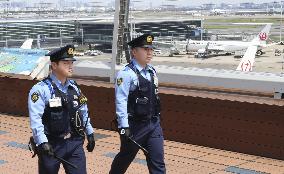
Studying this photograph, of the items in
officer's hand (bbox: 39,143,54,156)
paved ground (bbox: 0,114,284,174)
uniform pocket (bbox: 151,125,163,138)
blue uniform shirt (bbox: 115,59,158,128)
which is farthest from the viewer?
paved ground (bbox: 0,114,284,174)

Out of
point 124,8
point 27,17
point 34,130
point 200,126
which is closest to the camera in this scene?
point 34,130

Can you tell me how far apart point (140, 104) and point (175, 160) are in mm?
3137

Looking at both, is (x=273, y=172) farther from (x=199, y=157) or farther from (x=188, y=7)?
(x=188, y=7)

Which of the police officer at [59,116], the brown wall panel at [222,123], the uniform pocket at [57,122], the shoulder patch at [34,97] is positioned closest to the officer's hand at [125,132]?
the police officer at [59,116]

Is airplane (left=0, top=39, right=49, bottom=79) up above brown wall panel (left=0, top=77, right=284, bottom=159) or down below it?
above

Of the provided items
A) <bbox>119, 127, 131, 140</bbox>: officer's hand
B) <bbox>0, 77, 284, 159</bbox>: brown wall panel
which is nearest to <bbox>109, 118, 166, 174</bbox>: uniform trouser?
<bbox>119, 127, 131, 140</bbox>: officer's hand

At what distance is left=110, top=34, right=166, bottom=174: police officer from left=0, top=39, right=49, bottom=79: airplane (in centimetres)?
681

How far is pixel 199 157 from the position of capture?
8.94 metres

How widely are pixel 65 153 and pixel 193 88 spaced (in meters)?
5.74

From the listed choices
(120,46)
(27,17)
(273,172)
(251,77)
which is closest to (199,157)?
(273,172)

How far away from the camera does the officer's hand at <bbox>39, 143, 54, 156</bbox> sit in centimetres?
489

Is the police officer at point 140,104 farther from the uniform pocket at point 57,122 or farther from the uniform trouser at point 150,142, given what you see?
the uniform pocket at point 57,122

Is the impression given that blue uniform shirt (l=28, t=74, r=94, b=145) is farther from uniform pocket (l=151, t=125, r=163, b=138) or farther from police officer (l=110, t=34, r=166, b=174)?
uniform pocket (l=151, t=125, r=163, b=138)

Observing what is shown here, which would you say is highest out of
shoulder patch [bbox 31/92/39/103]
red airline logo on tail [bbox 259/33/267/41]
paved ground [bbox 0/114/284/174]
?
shoulder patch [bbox 31/92/39/103]
